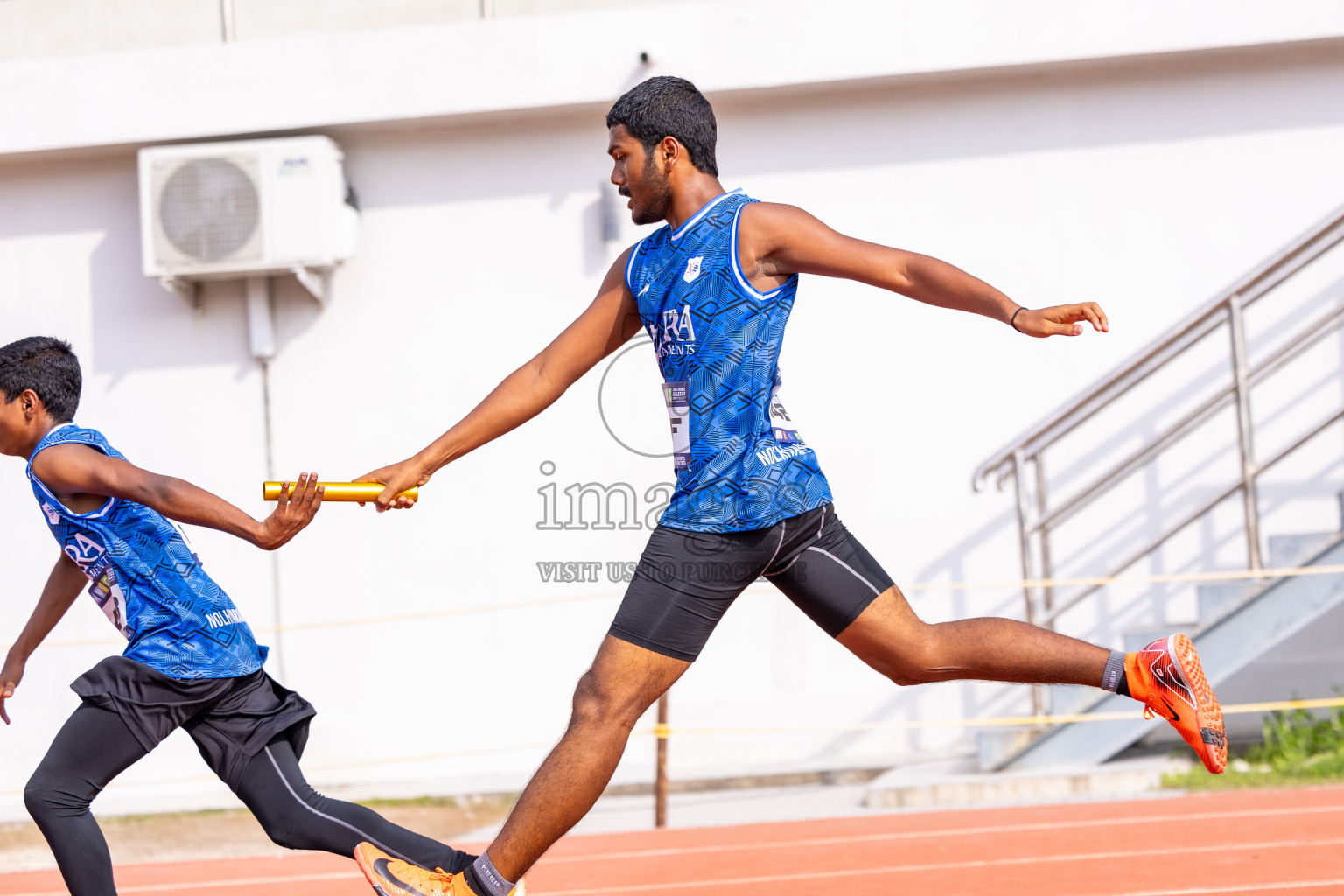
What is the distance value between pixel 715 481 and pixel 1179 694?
4.16ft

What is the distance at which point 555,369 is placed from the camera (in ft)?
10.7

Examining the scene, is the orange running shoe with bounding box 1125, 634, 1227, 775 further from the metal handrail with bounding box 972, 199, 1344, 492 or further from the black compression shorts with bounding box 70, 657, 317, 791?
the metal handrail with bounding box 972, 199, 1344, 492

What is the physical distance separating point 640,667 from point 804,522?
0.51 metres

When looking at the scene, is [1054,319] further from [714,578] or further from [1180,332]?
[1180,332]

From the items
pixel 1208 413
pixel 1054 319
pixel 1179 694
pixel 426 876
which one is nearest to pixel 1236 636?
pixel 1208 413

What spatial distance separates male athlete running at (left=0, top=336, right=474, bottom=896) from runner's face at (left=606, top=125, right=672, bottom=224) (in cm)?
138

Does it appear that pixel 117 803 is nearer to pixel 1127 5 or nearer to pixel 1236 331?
pixel 1236 331

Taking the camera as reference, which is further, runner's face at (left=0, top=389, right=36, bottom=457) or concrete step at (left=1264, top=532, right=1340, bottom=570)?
concrete step at (left=1264, top=532, right=1340, bottom=570)

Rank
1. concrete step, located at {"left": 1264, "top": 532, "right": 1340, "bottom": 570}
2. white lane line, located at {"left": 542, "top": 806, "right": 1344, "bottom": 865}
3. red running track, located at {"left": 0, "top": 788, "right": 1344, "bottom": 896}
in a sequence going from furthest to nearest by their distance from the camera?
1. concrete step, located at {"left": 1264, "top": 532, "right": 1340, "bottom": 570}
2. white lane line, located at {"left": 542, "top": 806, "right": 1344, "bottom": 865}
3. red running track, located at {"left": 0, "top": 788, "right": 1344, "bottom": 896}

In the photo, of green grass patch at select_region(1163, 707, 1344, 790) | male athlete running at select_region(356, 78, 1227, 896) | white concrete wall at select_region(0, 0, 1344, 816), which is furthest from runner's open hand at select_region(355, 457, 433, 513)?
green grass patch at select_region(1163, 707, 1344, 790)

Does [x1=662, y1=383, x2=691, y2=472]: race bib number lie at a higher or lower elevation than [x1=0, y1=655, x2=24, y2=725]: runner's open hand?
higher

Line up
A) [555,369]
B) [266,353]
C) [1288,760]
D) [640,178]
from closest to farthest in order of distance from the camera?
[640,178] < [555,369] < [1288,760] < [266,353]

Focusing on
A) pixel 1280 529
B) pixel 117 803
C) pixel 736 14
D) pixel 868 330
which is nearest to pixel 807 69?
pixel 736 14

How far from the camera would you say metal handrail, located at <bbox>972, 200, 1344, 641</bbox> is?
20.9 ft
